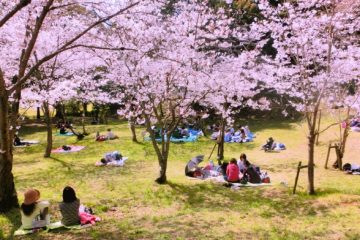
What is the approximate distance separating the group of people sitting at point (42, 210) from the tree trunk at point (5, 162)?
0.93m

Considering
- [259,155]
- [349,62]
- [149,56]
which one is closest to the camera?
[149,56]

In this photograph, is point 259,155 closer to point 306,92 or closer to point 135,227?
point 306,92

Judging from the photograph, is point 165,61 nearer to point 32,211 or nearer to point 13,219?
point 32,211

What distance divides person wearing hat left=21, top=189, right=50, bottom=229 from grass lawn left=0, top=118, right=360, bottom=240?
16.0 inches

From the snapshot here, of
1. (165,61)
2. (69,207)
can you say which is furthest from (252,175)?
(69,207)

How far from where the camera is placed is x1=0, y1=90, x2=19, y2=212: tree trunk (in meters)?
8.38

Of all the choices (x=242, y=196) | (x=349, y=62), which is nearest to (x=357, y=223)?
(x=242, y=196)

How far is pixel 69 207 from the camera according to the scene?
8211 mm

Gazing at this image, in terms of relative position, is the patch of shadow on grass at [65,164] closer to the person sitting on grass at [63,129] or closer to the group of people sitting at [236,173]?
the group of people sitting at [236,173]

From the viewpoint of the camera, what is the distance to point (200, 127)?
90.5 feet

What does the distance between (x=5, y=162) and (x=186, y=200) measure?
5264 millimetres

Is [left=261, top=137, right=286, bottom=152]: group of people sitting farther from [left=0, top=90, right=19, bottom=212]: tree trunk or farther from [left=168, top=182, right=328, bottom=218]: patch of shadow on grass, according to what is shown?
[left=0, top=90, right=19, bottom=212]: tree trunk

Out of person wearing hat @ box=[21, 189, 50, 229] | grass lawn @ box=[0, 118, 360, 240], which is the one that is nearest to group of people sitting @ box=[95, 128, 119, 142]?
grass lawn @ box=[0, 118, 360, 240]

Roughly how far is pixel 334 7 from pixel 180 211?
7584 mm
